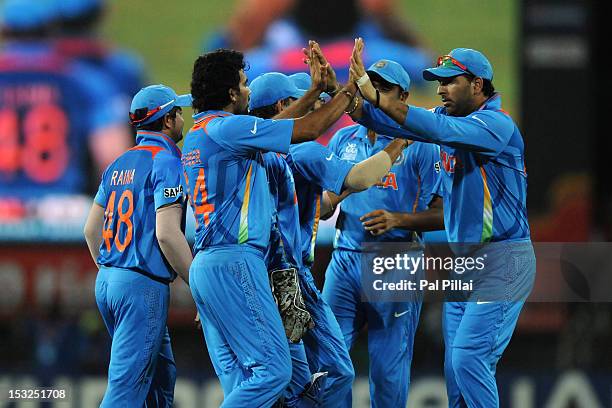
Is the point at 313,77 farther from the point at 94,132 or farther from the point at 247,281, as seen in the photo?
the point at 94,132

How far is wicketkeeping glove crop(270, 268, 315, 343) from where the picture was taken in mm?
5930

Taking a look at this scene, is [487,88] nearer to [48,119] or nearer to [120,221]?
[120,221]

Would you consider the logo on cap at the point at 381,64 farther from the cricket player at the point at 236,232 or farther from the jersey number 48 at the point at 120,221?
the jersey number 48 at the point at 120,221

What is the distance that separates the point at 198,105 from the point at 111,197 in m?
0.98

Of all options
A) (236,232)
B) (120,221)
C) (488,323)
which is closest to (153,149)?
(120,221)

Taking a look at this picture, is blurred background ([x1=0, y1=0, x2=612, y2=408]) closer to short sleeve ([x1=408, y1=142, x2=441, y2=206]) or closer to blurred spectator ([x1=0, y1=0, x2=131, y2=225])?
blurred spectator ([x1=0, y1=0, x2=131, y2=225])

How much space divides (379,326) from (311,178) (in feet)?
4.18

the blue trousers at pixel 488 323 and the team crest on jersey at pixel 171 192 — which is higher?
the team crest on jersey at pixel 171 192

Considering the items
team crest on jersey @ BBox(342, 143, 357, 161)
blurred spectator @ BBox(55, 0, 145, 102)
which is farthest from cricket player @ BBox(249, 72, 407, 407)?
blurred spectator @ BBox(55, 0, 145, 102)

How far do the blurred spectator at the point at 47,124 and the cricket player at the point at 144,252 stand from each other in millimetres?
4925

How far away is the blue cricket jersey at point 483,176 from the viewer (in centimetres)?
620

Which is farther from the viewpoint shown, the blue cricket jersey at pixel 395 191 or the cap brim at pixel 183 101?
the blue cricket jersey at pixel 395 191

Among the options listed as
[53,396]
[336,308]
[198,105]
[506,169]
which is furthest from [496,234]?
[53,396]

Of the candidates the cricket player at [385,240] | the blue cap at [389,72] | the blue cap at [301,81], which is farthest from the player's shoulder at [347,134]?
the blue cap at [389,72]
